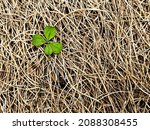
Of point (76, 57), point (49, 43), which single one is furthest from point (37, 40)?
point (76, 57)

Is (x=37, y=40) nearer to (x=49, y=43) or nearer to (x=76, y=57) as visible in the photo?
(x=49, y=43)

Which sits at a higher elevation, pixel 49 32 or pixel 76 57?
pixel 49 32

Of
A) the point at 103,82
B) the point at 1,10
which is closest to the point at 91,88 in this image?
the point at 103,82

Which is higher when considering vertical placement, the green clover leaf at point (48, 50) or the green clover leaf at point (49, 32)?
the green clover leaf at point (49, 32)

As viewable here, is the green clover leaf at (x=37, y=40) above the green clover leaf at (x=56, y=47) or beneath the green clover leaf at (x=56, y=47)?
above
